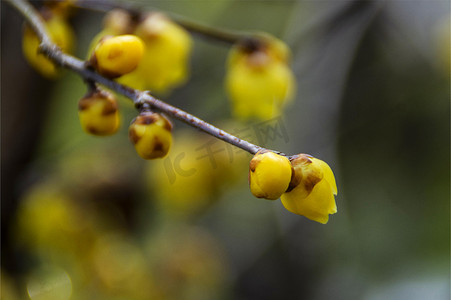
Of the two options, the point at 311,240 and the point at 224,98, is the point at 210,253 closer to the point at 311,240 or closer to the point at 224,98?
the point at 311,240

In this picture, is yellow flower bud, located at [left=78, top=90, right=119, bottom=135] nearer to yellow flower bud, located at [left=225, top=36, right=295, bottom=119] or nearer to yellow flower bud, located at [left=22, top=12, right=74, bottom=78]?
yellow flower bud, located at [left=22, top=12, right=74, bottom=78]

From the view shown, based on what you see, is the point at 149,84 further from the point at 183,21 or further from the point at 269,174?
the point at 269,174

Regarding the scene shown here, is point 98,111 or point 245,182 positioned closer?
point 98,111

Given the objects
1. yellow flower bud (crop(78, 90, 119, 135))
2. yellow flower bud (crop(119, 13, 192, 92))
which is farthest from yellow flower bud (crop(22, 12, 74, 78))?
yellow flower bud (crop(78, 90, 119, 135))

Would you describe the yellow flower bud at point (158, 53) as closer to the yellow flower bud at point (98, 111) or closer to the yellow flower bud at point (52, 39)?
the yellow flower bud at point (52, 39)

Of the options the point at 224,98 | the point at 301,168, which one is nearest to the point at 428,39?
the point at 224,98

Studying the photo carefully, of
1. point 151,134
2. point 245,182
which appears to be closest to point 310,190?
point 151,134
